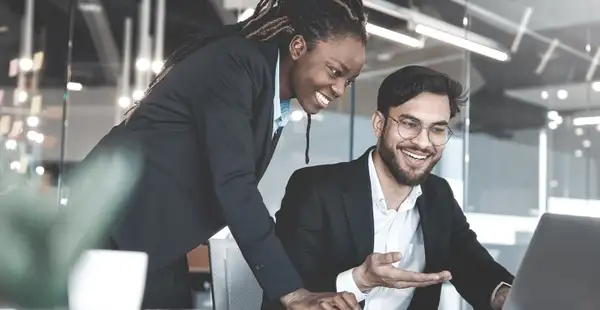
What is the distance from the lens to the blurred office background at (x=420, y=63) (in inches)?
104

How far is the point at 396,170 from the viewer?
2.42m

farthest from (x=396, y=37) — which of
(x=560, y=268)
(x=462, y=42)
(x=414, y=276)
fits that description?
(x=560, y=268)

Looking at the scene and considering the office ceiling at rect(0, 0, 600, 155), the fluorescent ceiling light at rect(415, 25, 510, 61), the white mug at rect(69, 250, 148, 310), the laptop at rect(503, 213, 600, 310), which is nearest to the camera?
the white mug at rect(69, 250, 148, 310)

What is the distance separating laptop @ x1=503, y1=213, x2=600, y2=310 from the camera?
1.26m

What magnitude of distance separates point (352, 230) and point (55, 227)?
3.10 ft

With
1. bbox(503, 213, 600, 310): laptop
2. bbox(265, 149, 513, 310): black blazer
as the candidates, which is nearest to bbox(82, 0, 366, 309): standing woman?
bbox(265, 149, 513, 310): black blazer

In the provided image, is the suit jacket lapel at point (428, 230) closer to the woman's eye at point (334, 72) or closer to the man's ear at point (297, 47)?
the woman's eye at point (334, 72)

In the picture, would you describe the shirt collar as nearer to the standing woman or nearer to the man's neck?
the man's neck

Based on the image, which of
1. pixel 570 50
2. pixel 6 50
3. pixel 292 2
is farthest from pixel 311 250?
pixel 570 50

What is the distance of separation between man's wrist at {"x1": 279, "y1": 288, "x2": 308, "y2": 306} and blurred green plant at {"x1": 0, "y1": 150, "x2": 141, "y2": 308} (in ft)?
2.55

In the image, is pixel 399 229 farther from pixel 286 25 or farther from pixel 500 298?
pixel 286 25

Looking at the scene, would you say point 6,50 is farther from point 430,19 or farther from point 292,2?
point 430,19

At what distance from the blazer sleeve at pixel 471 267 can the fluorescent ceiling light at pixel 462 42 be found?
166 cm

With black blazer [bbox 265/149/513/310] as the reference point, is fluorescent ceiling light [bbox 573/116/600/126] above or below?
above
